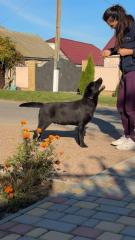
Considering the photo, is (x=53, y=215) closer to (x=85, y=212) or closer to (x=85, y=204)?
(x=85, y=212)

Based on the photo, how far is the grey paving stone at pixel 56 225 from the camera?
3967 millimetres

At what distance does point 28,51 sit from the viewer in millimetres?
42625

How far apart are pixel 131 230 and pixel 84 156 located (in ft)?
10.8

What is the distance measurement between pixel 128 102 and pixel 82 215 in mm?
3530

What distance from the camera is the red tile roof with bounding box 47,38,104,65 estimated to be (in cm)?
5197

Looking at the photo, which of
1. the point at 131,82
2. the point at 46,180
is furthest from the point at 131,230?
the point at 131,82

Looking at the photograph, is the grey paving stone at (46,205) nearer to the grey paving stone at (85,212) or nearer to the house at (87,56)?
the grey paving stone at (85,212)

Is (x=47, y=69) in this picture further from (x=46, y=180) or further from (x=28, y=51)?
(x=46, y=180)

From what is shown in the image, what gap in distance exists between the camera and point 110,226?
13.2ft

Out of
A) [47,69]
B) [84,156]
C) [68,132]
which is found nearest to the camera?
[84,156]

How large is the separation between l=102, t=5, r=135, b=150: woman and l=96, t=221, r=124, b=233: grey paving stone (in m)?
3.53

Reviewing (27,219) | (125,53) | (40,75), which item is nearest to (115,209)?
(27,219)

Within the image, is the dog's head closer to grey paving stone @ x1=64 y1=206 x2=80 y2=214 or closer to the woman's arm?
the woman's arm

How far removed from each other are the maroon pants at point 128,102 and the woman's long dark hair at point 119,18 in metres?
0.54
